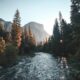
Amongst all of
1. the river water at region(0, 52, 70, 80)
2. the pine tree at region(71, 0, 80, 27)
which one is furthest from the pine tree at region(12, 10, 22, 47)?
the pine tree at region(71, 0, 80, 27)

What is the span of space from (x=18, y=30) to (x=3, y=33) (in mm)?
6021

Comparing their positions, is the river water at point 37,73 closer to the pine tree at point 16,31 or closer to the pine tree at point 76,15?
the pine tree at point 76,15

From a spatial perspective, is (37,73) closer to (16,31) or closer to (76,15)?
(76,15)

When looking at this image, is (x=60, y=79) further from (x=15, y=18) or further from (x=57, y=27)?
(x=57, y=27)

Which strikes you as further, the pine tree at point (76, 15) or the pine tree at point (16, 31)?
the pine tree at point (16, 31)

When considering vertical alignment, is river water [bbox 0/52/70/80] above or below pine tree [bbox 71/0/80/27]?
below

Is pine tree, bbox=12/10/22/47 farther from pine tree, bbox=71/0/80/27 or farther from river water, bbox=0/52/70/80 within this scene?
pine tree, bbox=71/0/80/27

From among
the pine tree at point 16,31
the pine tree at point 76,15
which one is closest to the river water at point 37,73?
the pine tree at point 76,15

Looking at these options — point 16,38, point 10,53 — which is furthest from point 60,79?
point 16,38

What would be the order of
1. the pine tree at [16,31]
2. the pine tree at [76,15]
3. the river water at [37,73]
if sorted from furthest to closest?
the pine tree at [16,31] → the pine tree at [76,15] → the river water at [37,73]

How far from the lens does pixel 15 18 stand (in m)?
64.6

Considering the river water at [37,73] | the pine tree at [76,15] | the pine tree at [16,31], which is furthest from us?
the pine tree at [16,31]

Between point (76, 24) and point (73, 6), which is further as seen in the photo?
point (73, 6)

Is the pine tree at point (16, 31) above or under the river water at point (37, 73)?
above
